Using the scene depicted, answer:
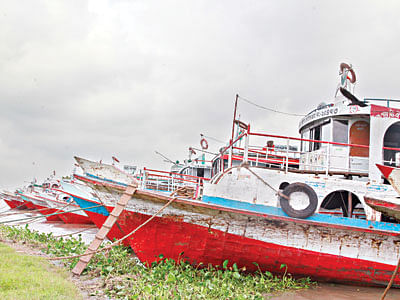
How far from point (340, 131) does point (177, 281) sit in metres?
5.65

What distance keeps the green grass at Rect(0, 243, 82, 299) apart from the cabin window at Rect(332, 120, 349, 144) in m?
6.96

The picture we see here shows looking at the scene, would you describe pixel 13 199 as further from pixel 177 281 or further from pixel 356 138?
pixel 356 138

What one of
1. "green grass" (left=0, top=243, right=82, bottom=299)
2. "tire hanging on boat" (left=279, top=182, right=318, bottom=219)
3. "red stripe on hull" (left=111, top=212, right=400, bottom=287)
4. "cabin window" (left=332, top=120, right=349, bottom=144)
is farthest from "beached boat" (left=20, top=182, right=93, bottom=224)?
"cabin window" (left=332, top=120, right=349, bottom=144)

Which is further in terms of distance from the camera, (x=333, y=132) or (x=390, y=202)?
(x=333, y=132)

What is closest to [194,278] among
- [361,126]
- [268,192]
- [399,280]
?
[268,192]

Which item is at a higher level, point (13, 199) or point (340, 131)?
point (340, 131)

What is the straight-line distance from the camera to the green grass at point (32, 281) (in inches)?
205

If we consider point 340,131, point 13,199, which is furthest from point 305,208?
point 13,199

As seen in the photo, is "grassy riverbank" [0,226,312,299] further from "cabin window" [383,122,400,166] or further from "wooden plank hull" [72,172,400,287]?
"cabin window" [383,122,400,166]

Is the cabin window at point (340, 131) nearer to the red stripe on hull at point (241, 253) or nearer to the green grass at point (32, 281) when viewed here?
the red stripe on hull at point (241, 253)

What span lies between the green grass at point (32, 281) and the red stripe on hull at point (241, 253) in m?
1.82

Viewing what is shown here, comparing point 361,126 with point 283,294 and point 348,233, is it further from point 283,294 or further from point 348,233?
point 283,294

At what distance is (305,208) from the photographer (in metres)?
6.84

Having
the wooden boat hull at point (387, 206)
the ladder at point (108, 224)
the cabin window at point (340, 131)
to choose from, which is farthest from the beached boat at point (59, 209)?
the wooden boat hull at point (387, 206)
